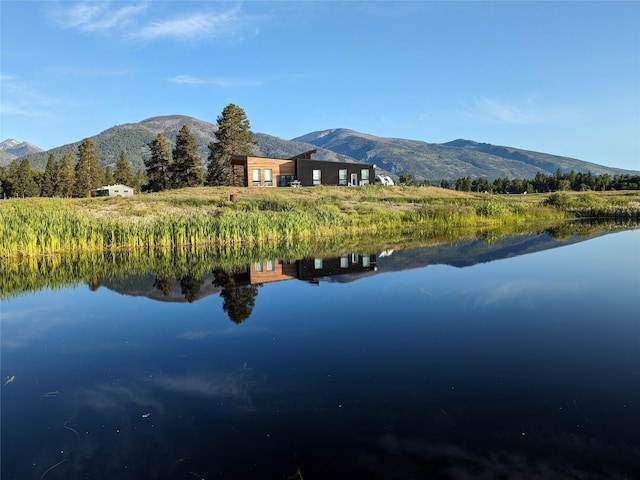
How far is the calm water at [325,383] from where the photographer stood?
4.89 m

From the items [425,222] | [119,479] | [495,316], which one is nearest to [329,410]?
[119,479]

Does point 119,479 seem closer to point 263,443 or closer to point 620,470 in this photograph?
point 263,443

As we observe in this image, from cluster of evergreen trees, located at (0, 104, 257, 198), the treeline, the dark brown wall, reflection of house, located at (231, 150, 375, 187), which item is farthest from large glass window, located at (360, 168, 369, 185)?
the treeline

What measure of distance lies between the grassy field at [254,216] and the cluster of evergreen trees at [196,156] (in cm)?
2186

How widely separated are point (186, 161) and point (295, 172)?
83.6 ft

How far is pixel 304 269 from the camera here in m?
17.7

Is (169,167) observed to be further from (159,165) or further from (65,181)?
(65,181)

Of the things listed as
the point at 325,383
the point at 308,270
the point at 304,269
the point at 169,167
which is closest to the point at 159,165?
the point at 169,167

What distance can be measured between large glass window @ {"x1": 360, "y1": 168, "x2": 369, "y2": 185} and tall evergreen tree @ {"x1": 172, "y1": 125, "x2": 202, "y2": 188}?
94.8 ft

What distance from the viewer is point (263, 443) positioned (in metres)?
5.21

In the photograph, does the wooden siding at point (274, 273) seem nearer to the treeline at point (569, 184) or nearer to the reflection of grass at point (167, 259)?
the reflection of grass at point (167, 259)

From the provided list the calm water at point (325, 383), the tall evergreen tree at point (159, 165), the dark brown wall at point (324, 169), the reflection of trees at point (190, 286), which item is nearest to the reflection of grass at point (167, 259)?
the reflection of trees at point (190, 286)

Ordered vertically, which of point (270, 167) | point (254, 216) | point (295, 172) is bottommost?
point (254, 216)

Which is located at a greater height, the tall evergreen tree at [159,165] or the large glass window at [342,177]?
the tall evergreen tree at [159,165]
